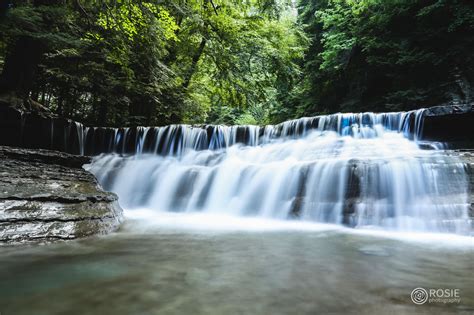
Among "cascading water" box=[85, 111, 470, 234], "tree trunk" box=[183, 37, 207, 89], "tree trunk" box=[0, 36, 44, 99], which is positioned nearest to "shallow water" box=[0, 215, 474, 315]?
"cascading water" box=[85, 111, 470, 234]

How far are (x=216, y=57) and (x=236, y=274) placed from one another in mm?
7812

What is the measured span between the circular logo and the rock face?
319cm

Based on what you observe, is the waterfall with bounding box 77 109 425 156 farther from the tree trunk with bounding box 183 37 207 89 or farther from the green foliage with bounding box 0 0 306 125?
the tree trunk with bounding box 183 37 207 89

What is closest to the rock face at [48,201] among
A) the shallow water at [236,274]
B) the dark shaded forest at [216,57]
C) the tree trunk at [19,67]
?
the shallow water at [236,274]

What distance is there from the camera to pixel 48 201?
11.4 ft

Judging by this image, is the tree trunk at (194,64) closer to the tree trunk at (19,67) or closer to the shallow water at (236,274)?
the tree trunk at (19,67)

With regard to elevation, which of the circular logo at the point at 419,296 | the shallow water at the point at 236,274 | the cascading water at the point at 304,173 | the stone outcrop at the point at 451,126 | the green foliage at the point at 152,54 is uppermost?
the green foliage at the point at 152,54

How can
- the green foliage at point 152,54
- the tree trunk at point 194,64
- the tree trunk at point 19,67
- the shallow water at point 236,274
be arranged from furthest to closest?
the tree trunk at point 194,64
the tree trunk at point 19,67
the green foliage at point 152,54
the shallow water at point 236,274

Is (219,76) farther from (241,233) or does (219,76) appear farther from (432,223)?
(432,223)

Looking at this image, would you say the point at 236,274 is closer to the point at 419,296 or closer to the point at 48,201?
the point at 419,296

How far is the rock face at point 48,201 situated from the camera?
3.07 metres

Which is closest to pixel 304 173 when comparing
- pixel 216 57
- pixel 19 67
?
pixel 216 57

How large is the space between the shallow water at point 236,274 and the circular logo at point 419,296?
1.3 inches

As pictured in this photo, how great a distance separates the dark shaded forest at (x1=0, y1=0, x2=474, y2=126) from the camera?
7410 millimetres
